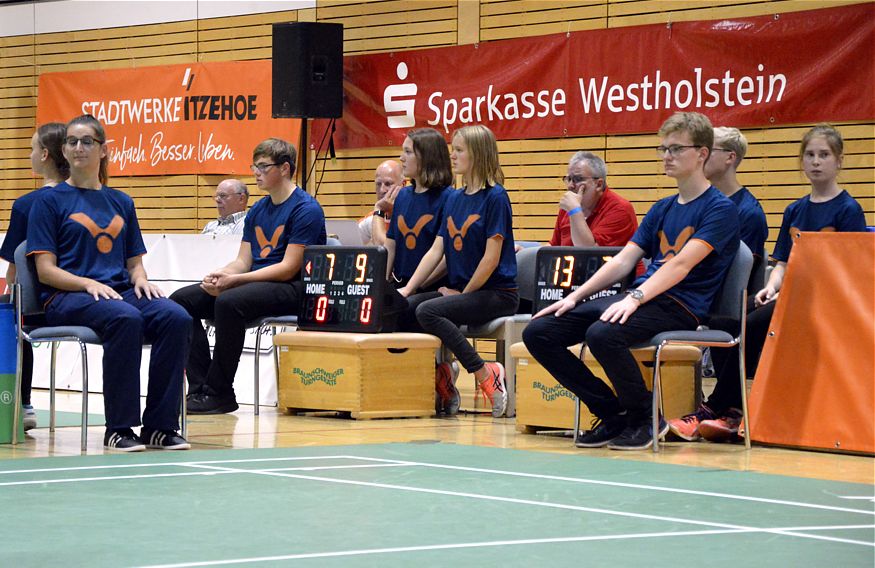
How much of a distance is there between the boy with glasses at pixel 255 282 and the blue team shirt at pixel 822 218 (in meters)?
2.59

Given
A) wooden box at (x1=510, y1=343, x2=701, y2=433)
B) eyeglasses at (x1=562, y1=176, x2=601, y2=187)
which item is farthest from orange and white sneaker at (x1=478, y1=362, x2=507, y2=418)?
eyeglasses at (x1=562, y1=176, x2=601, y2=187)

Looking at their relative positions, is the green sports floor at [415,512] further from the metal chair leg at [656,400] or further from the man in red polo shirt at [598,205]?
the man in red polo shirt at [598,205]

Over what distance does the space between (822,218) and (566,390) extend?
4.86 ft

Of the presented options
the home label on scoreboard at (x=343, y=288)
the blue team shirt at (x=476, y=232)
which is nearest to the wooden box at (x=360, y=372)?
the home label on scoreboard at (x=343, y=288)

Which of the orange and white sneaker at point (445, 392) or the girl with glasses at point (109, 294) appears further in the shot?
the orange and white sneaker at point (445, 392)

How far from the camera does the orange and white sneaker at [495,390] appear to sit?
7406 millimetres

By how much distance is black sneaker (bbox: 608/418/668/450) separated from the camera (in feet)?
19.4

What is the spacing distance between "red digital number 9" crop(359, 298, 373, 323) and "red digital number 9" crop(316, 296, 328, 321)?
248mm

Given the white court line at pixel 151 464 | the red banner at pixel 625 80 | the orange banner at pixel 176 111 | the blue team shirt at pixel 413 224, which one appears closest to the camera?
the white court line at pixel 151 464

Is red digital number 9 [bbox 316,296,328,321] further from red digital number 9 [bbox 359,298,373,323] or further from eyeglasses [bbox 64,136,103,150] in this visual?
eyeglasses [bbox 64,136,103,150]

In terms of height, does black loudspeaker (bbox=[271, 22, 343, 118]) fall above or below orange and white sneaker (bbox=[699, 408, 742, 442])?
above

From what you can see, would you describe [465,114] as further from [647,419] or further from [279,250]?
[647,419]

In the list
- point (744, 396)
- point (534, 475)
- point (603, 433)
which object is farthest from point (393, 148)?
point (534, 475)

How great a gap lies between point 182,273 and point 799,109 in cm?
433
